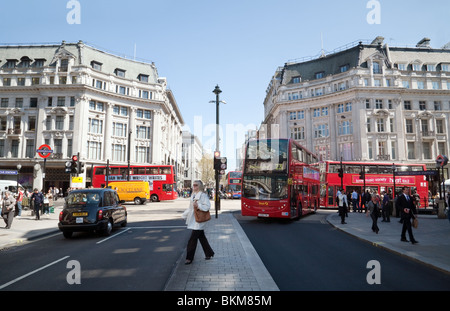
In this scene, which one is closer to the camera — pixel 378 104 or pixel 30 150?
pixel 30 150

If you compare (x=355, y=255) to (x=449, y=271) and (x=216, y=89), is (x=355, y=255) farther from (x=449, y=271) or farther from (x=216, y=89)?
(x=216, y=89)

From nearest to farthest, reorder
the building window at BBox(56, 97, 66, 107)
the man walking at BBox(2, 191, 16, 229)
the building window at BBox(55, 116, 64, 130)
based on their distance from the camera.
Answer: the man walking at BBox(2, 191, 16, 229)
the building window at BBox(55, 116, 64, 130)
the building window at BBox(56, 97, 66, 107)

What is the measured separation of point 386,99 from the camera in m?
41.7

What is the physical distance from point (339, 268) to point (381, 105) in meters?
42.6

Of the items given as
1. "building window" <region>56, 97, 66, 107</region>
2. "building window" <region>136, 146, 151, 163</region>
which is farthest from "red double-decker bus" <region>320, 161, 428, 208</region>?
"building window" <region>56, 97, 66, 107</region>

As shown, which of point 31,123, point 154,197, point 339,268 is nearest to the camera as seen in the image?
point 339,268

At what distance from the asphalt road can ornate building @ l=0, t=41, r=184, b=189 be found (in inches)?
1412

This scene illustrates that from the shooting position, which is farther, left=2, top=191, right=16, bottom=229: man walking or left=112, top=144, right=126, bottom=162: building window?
left=112, top=144, right=126, bottom=162: building window

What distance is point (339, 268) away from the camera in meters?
5.93

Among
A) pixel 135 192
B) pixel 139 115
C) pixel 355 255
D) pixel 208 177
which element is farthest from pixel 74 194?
pixel 208 177

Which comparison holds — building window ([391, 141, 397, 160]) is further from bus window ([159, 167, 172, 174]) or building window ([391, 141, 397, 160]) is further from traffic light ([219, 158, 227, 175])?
traffic light ([219, 158, 227, 175])

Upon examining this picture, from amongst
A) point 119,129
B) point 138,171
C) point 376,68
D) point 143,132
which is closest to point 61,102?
point 119,129

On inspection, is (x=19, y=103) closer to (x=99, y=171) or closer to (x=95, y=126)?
(x=95, y=126)

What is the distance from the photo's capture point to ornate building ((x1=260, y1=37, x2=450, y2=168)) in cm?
4100
